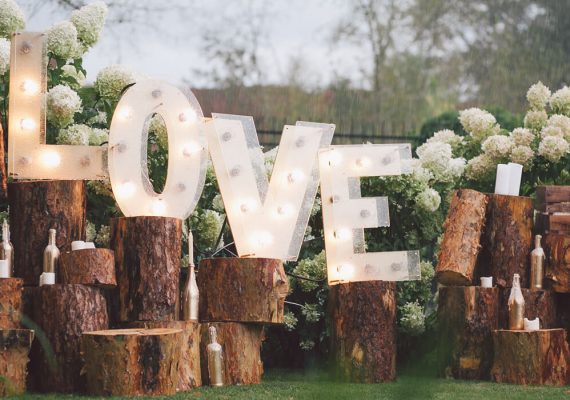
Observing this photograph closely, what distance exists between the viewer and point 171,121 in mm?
4676

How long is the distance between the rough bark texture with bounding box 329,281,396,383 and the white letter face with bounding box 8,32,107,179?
4.71 ft

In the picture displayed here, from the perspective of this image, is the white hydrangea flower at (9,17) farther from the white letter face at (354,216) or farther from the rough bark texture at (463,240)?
the rough bark texture at (463,240)

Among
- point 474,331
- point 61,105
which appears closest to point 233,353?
point 474,331

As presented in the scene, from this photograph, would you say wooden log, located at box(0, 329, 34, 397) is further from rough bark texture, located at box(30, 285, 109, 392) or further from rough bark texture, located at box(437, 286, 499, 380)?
rough bark texture, located at box(437, 286, 499, 380)

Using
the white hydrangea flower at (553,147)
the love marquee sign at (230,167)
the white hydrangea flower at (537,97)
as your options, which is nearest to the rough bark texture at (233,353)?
the love marquee sign at (230,167)

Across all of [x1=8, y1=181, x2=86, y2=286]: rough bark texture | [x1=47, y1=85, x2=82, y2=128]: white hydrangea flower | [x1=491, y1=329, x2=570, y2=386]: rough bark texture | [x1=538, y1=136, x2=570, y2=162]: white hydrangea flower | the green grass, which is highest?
[x1=47, y1=85, x2=82, y2=128]: white hydrangea flower

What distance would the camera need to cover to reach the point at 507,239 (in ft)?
16.4

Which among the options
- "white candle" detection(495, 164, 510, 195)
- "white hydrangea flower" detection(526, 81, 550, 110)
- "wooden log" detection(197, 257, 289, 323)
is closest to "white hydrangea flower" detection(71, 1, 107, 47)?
"wooden log" detection(197, 257, 289, 323)

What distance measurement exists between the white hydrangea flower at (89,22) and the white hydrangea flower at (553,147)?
9.53ft

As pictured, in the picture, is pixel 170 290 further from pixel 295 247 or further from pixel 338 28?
pixel 338 28

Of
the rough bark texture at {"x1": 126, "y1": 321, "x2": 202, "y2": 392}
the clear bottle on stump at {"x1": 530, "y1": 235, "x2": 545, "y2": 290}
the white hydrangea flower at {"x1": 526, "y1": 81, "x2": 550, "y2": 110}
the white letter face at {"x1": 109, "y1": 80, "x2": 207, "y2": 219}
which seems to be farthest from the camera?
the white hydrangea flower at {"x1": 526, "y1": 81, "x2": 550, "y2": 110}

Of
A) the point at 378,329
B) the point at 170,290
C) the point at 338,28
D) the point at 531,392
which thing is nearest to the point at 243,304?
the point at 170,290

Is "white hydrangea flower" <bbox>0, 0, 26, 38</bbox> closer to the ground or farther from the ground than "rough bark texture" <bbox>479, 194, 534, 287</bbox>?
farther from the ground

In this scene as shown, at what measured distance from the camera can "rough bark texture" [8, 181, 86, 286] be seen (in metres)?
4.24
